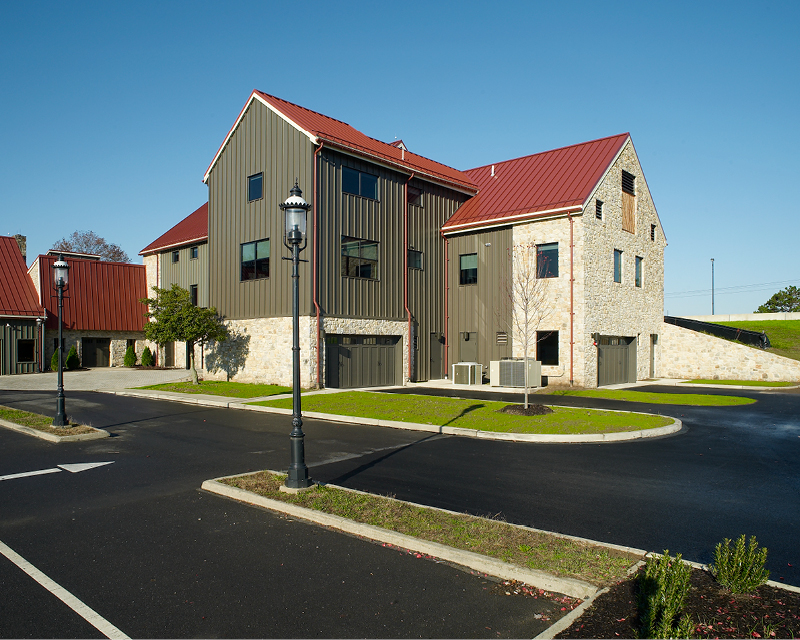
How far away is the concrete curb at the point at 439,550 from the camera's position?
178 inches

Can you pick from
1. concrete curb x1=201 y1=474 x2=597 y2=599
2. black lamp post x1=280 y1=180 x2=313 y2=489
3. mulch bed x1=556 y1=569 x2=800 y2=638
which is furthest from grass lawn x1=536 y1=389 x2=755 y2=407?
mulch bed x1=556 y1=569 x2=800 y2=638

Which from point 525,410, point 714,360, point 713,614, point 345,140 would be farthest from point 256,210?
point 714,360

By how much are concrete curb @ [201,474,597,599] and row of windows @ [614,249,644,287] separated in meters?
22.9

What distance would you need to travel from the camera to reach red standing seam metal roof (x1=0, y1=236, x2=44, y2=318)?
32250 millimetres

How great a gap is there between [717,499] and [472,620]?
187 inches

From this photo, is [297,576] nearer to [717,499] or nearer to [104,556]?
[104,556]

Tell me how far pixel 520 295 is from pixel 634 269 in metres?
7.34

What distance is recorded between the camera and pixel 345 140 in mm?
→ 23562

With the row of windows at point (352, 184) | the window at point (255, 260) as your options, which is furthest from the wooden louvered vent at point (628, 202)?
the window at point (255, 260)

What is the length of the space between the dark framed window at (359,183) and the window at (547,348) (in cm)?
923

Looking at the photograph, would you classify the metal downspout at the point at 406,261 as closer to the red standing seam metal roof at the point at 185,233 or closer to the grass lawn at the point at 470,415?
the grass lawn at the point at 470,415

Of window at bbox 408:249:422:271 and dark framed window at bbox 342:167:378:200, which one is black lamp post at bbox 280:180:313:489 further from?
window at bbox 408:249:422:271

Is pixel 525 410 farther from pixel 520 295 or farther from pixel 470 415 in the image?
pixel 520 295

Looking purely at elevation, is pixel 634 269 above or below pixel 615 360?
above
